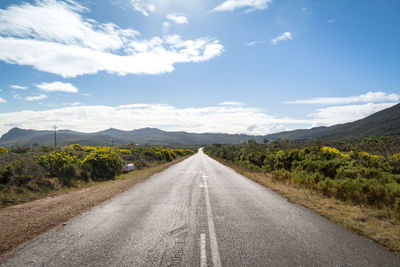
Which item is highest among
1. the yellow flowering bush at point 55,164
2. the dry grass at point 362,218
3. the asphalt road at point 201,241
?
the yellow flowering bush at point 55,164

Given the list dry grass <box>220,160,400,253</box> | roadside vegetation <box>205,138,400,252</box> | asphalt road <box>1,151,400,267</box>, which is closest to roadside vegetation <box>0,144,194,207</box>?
asphalt road <box>1,151,400,267</box>

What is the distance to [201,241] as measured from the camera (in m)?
4.92

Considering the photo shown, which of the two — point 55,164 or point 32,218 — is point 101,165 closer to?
point 55,164

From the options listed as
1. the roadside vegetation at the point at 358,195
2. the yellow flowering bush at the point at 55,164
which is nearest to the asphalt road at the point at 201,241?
the roadside vegetation at the point at 358,195

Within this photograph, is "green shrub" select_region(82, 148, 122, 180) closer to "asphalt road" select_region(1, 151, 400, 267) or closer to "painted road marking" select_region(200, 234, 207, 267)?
"asphalt road" select_region(1, 151, 400, 267)

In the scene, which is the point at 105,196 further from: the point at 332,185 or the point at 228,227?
the point at 332,185

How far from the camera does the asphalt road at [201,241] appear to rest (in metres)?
4.11

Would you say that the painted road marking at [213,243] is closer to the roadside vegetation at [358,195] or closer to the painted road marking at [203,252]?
the painted road marking at [203,252]

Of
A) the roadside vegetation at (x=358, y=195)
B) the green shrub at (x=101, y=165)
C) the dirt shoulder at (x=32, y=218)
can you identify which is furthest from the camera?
the green shrub at (x=101, y=165)

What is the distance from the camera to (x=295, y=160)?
20250 millimetres

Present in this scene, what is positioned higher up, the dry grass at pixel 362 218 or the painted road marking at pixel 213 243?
the painted road marking at pixel 213 243

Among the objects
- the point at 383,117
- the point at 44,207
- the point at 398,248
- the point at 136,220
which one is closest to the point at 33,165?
the point at 44,207

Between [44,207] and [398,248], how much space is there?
10.8 metres

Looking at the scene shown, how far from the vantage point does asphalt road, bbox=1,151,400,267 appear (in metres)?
4.11
